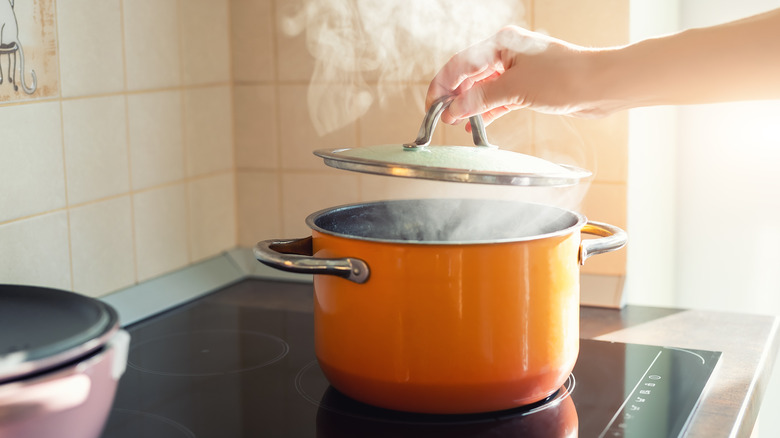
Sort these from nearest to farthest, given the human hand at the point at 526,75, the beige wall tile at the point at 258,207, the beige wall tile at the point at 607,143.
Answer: the human hand at the point at 526,75
the beige wall tile at the point at 607,143
the beige wall tile at the point at 258,207

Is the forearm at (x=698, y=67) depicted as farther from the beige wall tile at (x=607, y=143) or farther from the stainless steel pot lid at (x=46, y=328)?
the stainless steel pot lid at (x=46, y=328)

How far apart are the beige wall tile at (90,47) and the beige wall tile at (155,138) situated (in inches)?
2.2

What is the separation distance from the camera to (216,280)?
50.0 inches

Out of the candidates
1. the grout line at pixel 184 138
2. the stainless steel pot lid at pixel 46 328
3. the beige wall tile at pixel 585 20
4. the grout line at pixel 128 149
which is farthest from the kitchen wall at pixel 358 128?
the stainless steel pot lid at pixel 46 328

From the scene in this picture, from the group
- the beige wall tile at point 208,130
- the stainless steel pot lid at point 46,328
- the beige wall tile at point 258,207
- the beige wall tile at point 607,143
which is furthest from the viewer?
the beige wall tile at point 258,207

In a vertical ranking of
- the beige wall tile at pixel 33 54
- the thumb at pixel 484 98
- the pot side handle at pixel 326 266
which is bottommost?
the pot side handle at pixel 326 266

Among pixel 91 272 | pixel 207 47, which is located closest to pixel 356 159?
pixel 91 272

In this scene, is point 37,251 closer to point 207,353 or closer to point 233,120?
point 207,353

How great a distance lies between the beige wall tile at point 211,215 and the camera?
50.5 inches

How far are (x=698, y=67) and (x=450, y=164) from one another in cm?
25

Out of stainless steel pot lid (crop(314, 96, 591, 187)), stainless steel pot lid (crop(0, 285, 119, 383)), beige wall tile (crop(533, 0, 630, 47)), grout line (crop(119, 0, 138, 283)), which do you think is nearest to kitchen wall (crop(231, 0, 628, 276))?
beige wall tile (crop(533, 0, 630, 47))

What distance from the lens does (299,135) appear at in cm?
133

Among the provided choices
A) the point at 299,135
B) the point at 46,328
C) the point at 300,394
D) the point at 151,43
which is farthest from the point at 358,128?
the point at 46,328

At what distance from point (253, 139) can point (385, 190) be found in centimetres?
24
